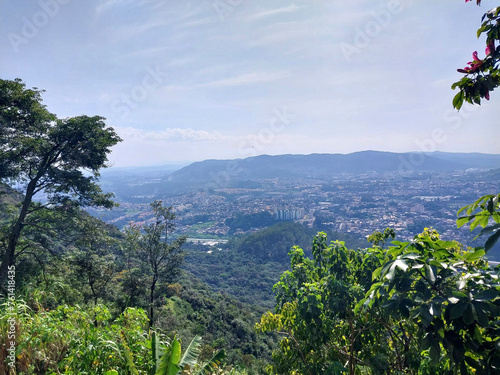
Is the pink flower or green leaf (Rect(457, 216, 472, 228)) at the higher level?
the pink flower

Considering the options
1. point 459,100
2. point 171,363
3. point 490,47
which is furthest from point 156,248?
point 490,47

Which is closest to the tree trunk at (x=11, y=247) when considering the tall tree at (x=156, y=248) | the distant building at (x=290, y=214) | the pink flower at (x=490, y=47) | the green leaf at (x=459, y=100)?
the tall tree at (x=156, y=248)

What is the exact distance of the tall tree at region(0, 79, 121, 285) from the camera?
24.4 feet

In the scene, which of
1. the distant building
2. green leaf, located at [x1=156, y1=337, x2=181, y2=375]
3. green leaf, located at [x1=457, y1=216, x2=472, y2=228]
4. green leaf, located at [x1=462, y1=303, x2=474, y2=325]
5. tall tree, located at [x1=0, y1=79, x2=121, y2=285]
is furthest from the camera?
the distant building

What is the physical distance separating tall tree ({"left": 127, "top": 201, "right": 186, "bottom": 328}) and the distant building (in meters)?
82.6

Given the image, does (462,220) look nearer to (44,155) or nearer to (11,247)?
(11,247)

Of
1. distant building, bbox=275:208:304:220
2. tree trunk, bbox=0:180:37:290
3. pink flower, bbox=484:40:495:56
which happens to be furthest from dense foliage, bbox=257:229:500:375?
distant building, bbox=275:208:304:220

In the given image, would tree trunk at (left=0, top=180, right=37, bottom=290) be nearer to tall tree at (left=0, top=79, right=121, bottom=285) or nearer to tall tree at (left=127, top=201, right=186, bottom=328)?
tall tree at (left=0, top=79, right=121, bottom=285)

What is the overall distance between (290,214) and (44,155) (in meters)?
90.5

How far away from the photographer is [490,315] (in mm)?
1183

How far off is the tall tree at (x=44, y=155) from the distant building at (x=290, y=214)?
8729 centimetres

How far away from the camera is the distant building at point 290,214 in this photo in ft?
310

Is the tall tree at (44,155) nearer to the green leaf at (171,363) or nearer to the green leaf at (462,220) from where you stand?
the green leaf at (171,363)

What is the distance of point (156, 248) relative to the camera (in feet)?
41.3
